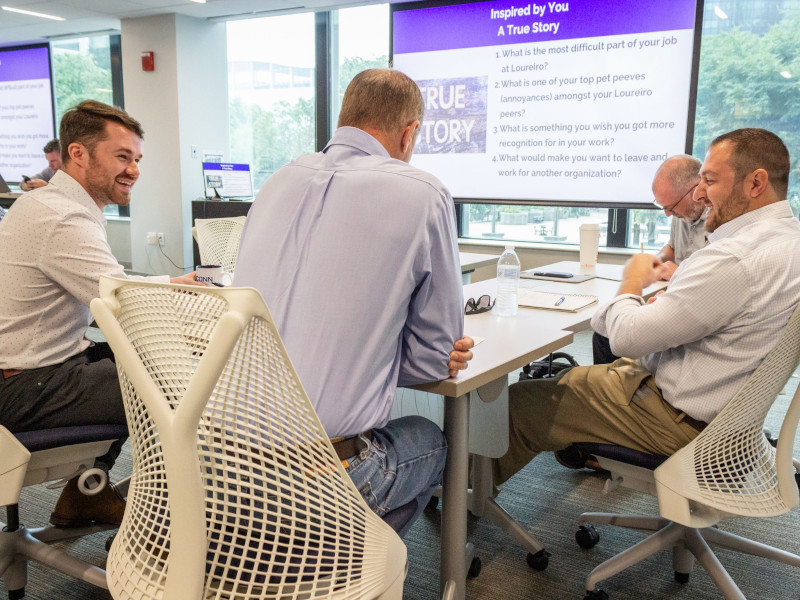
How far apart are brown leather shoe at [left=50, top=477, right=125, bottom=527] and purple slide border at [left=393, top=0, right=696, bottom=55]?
4.30m

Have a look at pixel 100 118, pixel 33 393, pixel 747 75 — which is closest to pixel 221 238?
pixel 100 118

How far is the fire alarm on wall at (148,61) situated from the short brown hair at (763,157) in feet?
19.0

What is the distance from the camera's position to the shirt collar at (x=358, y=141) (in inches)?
55.2

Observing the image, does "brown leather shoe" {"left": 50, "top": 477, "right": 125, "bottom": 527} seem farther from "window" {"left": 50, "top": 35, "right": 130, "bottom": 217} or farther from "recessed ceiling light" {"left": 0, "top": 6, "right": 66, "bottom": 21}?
"window" {"left": 50, "top": 35, "right": 130, "bottom": 217}

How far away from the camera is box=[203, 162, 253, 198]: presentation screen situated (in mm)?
5988

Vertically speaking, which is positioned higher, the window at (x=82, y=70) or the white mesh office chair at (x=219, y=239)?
the window at (x=82, y=70)

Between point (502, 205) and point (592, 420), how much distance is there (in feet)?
12.9

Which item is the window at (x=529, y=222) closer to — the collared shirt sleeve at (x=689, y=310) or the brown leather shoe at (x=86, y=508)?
the collared shirt sleeve at (x=689, y=310)

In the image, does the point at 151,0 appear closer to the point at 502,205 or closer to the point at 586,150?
the point at 502,205

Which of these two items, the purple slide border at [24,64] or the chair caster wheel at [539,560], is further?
the purple slide border at [24,64]

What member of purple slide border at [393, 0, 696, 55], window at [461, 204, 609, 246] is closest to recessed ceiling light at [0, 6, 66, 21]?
purple slide border at [393, 0, 696, 55]

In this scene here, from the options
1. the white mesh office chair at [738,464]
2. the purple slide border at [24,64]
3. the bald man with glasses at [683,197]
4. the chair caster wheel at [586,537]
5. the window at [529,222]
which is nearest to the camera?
the white mesh office chair at [738,464]

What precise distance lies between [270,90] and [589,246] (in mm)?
4465

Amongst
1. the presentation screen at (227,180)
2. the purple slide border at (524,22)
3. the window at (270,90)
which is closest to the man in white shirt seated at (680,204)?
the purple slide border at (524,22)
